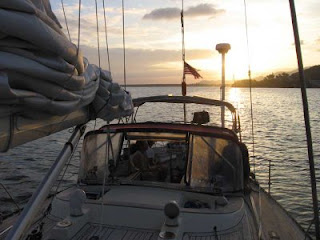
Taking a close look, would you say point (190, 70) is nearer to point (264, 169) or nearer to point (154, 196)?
point (264, 169)

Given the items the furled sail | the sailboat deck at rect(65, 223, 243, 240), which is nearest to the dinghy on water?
the sailboat deck at rect(65, 223, 243, 240)

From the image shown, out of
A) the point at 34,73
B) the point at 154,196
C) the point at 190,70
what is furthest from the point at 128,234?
the point at 190,70

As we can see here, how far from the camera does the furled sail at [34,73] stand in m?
2.62

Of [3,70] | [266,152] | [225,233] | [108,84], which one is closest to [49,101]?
[3,70]

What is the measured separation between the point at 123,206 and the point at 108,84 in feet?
7.16

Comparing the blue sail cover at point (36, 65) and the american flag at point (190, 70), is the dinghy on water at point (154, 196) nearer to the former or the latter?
the blue sail cover at point (36, 65)

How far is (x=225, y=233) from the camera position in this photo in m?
5.65

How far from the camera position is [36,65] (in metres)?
2.86

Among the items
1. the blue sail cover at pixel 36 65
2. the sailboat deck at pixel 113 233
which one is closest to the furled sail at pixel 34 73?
the blue sail cover at pixel 36 65

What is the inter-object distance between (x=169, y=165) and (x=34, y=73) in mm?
5719

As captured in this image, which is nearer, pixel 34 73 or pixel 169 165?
pixel 34 73

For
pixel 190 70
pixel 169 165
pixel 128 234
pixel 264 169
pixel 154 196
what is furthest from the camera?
pixel 264 169

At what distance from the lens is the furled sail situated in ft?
8.61

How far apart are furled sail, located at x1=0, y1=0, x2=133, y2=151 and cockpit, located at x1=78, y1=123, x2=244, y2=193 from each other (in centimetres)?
272
